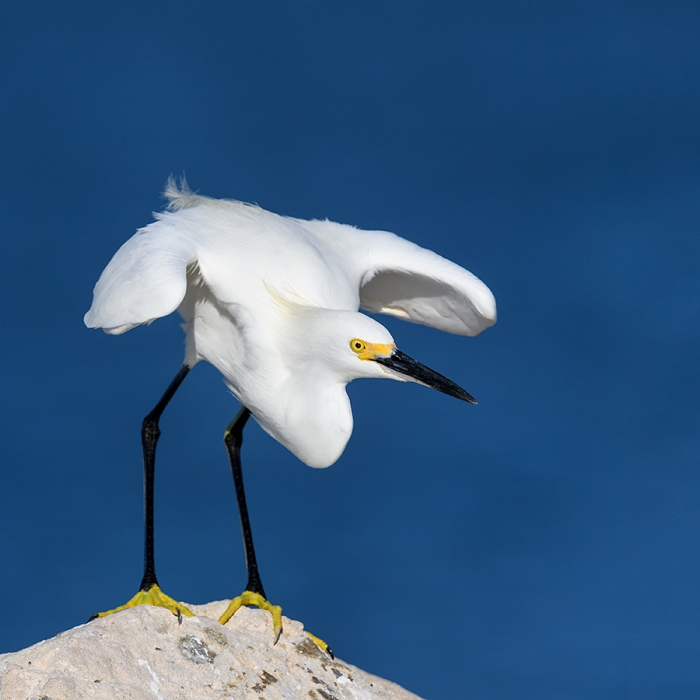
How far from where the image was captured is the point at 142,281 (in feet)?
14.5

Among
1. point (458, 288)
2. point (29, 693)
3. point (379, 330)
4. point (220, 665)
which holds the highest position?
point (458, 288)

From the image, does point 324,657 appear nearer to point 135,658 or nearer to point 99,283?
point 135,658

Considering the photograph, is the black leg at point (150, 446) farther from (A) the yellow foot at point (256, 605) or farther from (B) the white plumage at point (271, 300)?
(A) the yellow foot at point (256, 605)

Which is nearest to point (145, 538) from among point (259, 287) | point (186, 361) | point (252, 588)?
point (252, 588)

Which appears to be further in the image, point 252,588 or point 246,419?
point 246,419

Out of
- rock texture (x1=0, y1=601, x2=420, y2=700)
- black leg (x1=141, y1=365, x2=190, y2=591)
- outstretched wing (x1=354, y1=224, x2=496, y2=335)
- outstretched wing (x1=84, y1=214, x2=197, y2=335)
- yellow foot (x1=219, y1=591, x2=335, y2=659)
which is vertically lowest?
rock texture (x1=0, y1=601, x2=420, y2=700)

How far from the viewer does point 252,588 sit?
16.6 ft

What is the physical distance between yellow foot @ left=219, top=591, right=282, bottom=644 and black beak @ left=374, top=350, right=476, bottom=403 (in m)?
1.19

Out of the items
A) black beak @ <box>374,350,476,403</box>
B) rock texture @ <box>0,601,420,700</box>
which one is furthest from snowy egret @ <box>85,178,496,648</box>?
rock texture @ <box>0,601,420,700</box>

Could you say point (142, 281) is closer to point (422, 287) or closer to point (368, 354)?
point (368, 354)

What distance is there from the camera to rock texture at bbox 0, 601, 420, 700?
3785 mm

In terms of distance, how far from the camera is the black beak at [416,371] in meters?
4.43

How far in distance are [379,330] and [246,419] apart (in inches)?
55.6

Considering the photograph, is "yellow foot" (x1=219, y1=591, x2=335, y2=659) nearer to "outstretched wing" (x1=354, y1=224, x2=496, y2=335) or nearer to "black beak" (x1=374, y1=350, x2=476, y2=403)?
"black beak" (x1=374, y1=350, x2=476, y2=403)
